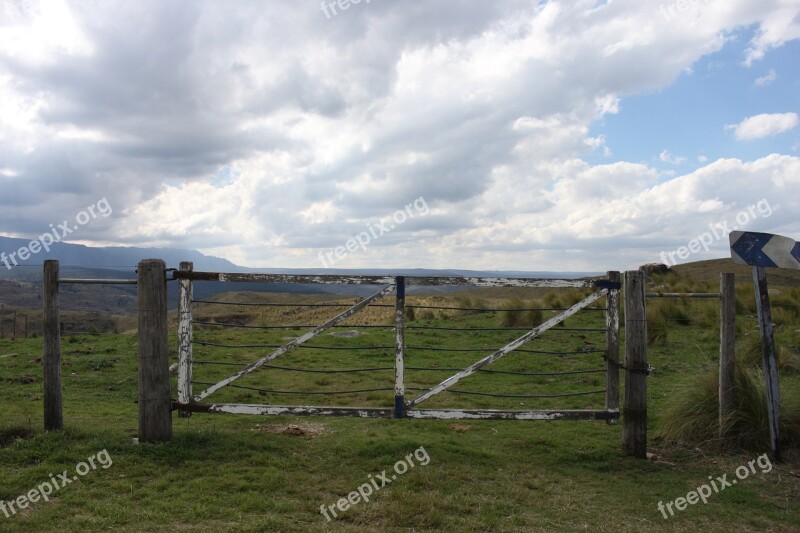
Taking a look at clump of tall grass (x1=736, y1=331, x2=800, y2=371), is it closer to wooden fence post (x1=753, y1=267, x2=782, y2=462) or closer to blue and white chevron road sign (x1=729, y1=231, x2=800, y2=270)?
wooden fence post (x1=753, y1=267, x2=782, y2=462)

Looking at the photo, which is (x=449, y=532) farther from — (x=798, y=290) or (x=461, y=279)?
(x=798, y=290)

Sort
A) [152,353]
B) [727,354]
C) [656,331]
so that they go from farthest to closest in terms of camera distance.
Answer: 1. [656,331]
2. [727,354]
3. [152,353]

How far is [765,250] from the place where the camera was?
650cm

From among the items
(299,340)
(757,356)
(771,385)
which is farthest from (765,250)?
(757,356)

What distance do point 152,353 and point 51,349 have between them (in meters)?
1.30

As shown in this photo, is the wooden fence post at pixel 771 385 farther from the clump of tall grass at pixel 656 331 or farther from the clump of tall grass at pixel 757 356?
the clump of tall grass at pixel 656 331

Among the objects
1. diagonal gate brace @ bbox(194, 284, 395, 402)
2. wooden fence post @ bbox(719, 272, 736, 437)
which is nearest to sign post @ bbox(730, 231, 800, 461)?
wooden fence post @ bbox(719, 272, 736, 437)

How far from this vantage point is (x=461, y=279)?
6.16 meters

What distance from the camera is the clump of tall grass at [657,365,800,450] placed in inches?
266

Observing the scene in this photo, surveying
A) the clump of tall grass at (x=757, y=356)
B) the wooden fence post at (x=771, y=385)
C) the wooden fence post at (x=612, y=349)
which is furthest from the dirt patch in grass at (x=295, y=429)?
the clump of tall grass at (x=757, y=356)

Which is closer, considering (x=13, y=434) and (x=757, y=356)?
(x=13, y=434)

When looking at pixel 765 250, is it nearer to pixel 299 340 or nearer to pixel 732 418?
pixel 732 418

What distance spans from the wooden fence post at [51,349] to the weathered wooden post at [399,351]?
3839 mm

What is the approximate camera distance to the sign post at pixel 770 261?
6.45 meters
